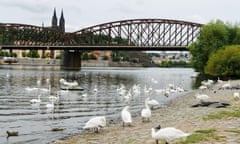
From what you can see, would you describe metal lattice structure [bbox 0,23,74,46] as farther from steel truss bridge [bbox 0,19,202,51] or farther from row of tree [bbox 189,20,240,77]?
row of tree [bbox 189,20,240,77]

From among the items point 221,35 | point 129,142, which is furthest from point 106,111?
point 221,35

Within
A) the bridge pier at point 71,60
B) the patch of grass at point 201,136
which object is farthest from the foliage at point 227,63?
the bridge pier at point 71,60

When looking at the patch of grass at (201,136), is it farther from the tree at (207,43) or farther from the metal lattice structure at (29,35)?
the metal lattice structure at (29,35)

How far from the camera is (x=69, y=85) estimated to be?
4806 cm

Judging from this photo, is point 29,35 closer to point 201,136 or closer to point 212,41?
point 212,41

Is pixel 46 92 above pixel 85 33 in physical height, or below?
below

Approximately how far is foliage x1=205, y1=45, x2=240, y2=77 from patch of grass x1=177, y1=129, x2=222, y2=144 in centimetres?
5998

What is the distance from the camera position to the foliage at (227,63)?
72812mm

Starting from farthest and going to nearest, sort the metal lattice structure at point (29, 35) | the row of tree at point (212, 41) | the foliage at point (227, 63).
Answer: the metal lattice structure at point (29, 35) → the row of tree at point (212, 41) → the foliage at point (227, 63)

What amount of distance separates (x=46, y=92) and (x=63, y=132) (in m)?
23.8

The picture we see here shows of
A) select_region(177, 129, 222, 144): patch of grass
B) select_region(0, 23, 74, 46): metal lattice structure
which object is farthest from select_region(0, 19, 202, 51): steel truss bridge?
select_region(177, 129, 222, 144): patch of grass

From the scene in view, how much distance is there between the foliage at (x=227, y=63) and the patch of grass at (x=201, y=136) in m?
60.0

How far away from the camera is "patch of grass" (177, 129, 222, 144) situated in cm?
1323

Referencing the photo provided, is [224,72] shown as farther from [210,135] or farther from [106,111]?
[210,135]
